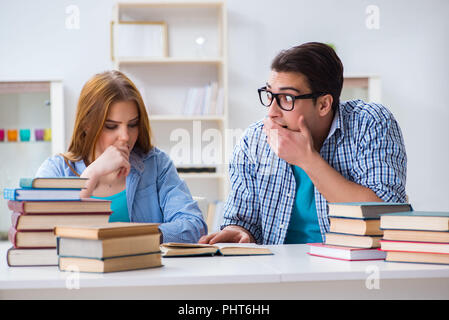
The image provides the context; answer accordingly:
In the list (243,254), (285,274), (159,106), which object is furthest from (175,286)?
(159,106)

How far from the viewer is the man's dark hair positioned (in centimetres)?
194

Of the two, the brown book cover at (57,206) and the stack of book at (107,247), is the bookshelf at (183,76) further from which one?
the stack of book at (107,247)

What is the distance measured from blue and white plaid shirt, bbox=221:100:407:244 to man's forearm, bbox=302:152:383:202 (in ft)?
0.14

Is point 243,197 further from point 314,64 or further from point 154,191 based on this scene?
point 314,64

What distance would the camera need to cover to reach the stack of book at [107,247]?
1.12 metres

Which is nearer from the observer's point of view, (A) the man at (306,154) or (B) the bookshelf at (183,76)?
(A) the man at (306,154)

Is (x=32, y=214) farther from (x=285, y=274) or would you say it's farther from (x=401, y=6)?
(x=401, y=6)

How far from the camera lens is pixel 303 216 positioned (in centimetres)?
195

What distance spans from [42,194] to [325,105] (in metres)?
1.10

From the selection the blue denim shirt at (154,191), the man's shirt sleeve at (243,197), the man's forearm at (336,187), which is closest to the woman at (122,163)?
the blue denim shirt at (154,191)

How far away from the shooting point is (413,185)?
4711 mm

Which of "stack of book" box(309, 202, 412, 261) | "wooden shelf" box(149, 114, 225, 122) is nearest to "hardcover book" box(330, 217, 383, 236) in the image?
"stack of book" box(309, 202, 412, 261)

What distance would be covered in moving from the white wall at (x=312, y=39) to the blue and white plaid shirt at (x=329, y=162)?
8.41ft
